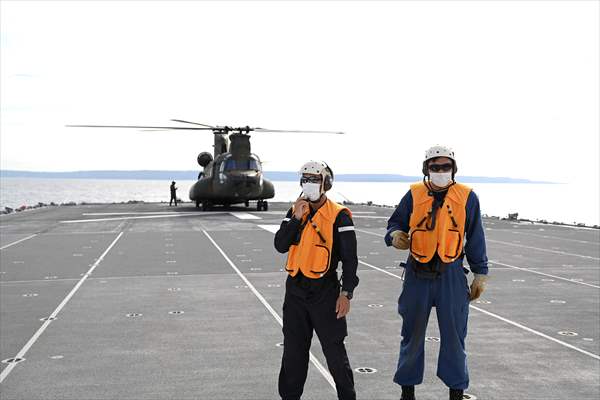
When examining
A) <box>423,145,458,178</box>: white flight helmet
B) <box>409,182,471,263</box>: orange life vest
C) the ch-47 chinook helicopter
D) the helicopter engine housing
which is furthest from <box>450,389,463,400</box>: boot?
the helicopter engine housing

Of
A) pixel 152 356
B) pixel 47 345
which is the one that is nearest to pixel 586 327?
pixel 152 356

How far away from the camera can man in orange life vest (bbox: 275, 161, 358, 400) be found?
5406mm

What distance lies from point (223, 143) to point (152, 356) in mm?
35244

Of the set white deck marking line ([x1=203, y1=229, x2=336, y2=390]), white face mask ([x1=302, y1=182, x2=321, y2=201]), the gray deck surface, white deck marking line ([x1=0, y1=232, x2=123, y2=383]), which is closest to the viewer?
white face mask ([x1=302, y1=182, x2=321, y2=201])

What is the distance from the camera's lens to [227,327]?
32.3 feet

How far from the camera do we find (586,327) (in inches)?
390

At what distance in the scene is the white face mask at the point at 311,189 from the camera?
550cm

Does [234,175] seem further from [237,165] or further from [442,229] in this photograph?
[442,229]

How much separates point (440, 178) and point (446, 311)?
1.23 metres


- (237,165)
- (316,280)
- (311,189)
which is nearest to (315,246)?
(316,280)

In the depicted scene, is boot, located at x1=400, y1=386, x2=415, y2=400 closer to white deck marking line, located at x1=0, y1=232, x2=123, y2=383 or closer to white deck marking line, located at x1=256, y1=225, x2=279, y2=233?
white deck marking line, located at x1=0, y1=232, x2=123, y2=383

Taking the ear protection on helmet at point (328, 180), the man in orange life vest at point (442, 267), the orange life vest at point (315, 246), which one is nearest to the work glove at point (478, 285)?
the man in orange life vest at point (442, 267)

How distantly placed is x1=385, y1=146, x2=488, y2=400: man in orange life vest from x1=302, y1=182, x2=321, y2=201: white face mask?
0.80m

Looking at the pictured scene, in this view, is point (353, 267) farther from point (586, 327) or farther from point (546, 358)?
point (586, 327)
